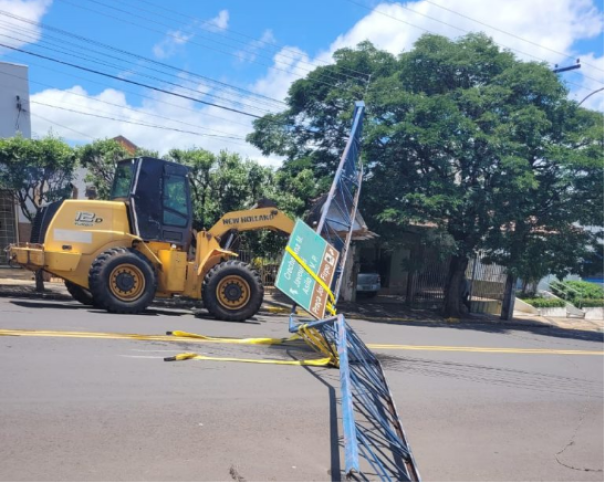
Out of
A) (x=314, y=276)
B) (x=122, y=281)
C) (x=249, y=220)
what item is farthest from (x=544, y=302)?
(x=122, y=281)

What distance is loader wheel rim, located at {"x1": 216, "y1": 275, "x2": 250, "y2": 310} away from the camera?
11.7 m

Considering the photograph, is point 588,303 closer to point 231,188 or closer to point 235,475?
point 231,188

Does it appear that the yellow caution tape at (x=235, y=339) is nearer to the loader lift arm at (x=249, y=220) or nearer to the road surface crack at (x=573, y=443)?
the loader lift arm at (x=249, y=220)

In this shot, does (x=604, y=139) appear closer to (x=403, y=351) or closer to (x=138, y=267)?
(x=403, y=351)

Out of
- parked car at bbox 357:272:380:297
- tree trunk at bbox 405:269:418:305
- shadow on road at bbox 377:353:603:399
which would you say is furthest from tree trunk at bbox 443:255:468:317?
shadow on road at bbox 377:353:603:399

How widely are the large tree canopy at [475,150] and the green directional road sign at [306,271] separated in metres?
7.07

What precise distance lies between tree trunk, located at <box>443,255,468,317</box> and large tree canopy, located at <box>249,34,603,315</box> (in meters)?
1.57

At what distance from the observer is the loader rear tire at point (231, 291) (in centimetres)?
1160

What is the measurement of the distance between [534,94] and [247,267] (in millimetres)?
11037

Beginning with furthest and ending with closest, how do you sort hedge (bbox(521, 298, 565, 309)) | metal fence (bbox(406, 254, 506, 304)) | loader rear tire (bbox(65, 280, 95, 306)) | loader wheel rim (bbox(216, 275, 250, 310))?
hedge (bbox(521, 298, 565, 309)), metal fence (bbox(406, 254, 506, 304)), loader rear tire (bbox(65, 280, 95, 306)), loader wheel rim (bbox(216, 275, 250, 310))

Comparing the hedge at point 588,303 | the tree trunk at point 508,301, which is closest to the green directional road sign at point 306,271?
the tree trunk at point 508,301

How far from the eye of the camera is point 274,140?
62.6ft

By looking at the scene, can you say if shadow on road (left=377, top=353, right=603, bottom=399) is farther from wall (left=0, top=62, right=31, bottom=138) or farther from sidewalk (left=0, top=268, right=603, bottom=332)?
wall (left=0, top=62, right=31, bottom=138)

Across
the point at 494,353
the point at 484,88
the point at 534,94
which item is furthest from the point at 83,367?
the point at 534,94
